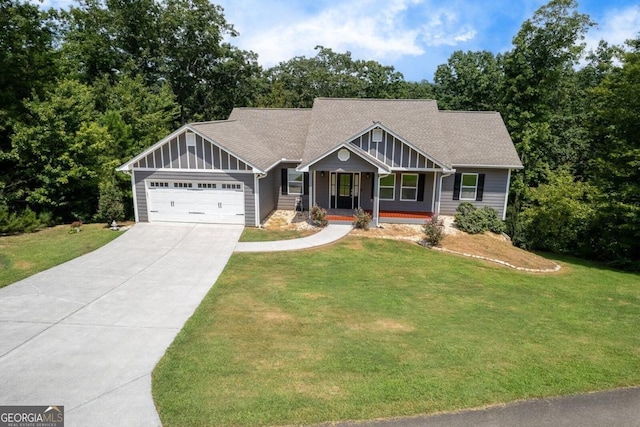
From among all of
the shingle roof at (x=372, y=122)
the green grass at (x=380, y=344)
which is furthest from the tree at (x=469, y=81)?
the green grass at (x=380, y=344)

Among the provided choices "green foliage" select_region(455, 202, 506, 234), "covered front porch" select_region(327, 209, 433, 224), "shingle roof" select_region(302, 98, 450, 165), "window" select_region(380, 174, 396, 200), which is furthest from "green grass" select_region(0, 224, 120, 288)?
"green foliage" select_region(455, 202, 506, 234)

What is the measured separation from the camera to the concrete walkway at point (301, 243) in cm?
1653

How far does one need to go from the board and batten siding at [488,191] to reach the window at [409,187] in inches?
65.8

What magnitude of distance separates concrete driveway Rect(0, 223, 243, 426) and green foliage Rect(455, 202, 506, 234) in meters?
12.1

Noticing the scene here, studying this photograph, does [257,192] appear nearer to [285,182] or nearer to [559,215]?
[285,182]

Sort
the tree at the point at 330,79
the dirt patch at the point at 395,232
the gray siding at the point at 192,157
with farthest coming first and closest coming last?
the tree at the point at 330,79
the dirt patch at the point at 395,232
the gray siding at the point at 192,157

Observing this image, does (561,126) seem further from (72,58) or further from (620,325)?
(72,58)

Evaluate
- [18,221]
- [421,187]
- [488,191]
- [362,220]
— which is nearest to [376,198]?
[362,220]

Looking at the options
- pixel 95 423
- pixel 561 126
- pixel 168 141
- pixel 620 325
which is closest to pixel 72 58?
pixel 168 141

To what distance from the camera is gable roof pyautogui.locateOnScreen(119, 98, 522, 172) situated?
66.9 ft

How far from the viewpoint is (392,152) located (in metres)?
20.5

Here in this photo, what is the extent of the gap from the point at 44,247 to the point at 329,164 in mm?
12746

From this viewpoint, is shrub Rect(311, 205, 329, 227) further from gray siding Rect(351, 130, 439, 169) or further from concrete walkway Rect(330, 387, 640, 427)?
concrete walkway Rect(330, 387, 640, 427)
